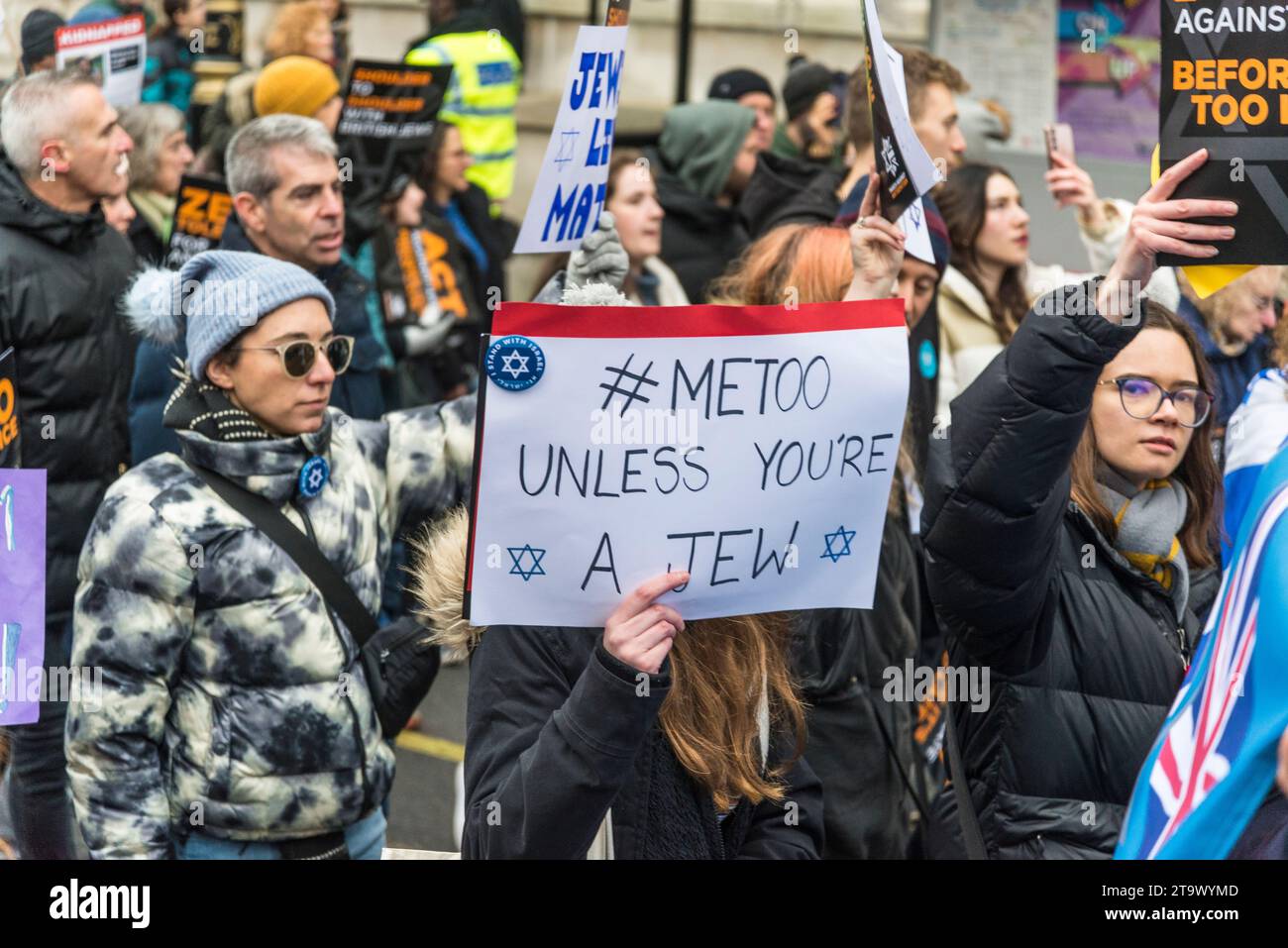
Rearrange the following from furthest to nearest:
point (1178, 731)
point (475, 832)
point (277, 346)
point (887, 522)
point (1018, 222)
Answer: point (1018, 222)
point (887, 522)
point (277, 346)
point (475, 832)
point (1178, 731)

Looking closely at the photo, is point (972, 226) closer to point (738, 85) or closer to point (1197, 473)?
point (1197, 473)

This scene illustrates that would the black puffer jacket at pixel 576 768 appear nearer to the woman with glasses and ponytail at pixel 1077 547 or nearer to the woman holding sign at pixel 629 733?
the woman holding sign at pixel 629 733

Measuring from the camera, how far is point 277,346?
164 inches

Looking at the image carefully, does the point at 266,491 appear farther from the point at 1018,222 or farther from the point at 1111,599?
the point at 1018,222

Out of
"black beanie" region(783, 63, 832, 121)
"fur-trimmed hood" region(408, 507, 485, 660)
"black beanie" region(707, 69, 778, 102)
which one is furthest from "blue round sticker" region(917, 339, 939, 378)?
"black beanie" region(707, 69, 778, 102)

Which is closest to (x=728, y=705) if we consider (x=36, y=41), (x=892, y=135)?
(x=892, y=135)

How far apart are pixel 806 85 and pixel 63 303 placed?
5.00m

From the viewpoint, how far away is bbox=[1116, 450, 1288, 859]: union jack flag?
2453mm

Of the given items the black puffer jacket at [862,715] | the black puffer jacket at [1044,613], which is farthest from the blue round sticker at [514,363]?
the black puffer jacket at [862,715]

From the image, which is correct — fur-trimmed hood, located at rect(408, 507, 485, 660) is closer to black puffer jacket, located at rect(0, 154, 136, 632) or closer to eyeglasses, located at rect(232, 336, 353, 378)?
eyeglasses, located at rect(232, 336, 353, 378)

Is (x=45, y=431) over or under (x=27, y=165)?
under

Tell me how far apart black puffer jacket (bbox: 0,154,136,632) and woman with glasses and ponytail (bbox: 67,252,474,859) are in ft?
5.63

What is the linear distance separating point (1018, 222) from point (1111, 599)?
342 centimetres
